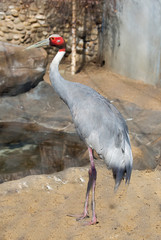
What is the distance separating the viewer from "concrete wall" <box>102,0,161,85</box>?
10.0m

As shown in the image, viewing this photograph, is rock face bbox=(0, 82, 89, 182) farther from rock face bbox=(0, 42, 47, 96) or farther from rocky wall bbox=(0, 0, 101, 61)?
rocky wall bbox=(0, 0, 101, 61)

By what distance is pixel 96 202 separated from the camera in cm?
457

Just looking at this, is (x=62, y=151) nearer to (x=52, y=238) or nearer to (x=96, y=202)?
(x=96, y=202)

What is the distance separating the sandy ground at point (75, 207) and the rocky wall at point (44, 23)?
758 centimetres

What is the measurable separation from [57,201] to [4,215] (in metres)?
0.73

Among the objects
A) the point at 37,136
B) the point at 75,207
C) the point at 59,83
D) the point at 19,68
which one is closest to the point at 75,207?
the point at 75,207

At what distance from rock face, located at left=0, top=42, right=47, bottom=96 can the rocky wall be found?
345 centimetres

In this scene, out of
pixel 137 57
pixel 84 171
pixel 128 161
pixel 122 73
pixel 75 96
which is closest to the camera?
pixel 128 161

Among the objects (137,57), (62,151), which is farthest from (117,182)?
(137,57)

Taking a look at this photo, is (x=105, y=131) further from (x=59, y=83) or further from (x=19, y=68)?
(x=19, y=68)

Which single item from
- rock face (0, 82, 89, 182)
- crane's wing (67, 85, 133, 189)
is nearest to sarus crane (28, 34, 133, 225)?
crane's wing (67, 85, 133, 189)

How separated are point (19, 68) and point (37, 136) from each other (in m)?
2.01

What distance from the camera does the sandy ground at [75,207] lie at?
3873mm

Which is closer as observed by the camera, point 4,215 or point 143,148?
point 4,215
